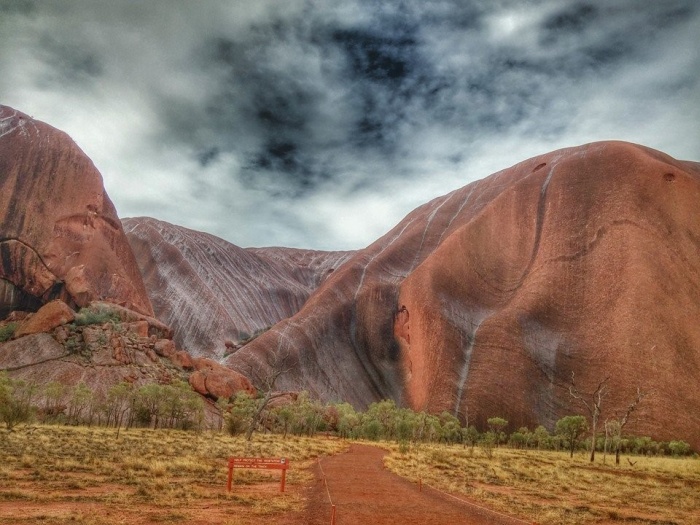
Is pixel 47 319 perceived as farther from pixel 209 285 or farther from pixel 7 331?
pixel 209 285

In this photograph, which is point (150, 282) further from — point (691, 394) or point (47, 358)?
point (691, 394)

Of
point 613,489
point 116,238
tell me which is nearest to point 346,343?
point 116,238

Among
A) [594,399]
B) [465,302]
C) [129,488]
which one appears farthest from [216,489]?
[465,302]

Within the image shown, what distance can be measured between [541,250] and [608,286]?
11.4 meters

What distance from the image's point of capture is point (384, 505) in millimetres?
12531

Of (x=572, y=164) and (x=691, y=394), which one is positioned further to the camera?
(x=572, y=164)

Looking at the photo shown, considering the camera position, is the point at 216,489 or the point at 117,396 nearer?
the point at 216,489

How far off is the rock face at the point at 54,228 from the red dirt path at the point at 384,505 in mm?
55572

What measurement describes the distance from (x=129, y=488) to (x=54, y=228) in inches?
2381

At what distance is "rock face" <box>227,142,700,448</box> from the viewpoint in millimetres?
57125

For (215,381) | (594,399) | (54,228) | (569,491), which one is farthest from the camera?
(54,228)

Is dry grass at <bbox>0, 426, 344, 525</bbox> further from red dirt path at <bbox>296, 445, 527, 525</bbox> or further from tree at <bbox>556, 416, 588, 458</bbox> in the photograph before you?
tree at <bbox>556, 416, 588, 458</bbox>

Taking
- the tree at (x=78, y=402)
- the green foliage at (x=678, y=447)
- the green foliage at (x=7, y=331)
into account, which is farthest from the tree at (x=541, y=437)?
the green foliage at (x=7, y=331)

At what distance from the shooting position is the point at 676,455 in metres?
45.3
